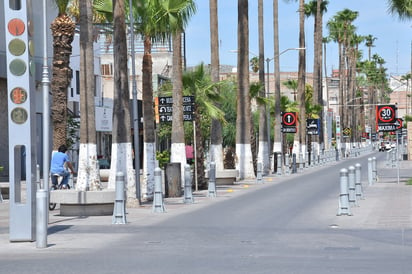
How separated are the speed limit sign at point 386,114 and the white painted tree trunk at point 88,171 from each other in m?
17.1

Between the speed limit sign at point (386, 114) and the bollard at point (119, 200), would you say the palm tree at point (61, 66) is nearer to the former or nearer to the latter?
the speed limit sign at point (386, 114)

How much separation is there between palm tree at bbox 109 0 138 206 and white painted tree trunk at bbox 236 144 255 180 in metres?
20.7

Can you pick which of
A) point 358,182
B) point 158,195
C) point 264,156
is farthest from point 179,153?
point 264,156

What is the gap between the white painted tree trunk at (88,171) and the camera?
2820 centimetres

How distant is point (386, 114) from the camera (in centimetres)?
4228

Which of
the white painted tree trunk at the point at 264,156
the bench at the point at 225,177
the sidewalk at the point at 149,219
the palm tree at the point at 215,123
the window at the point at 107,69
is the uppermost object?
the window at the point at 107,69

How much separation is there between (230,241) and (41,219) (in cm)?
344

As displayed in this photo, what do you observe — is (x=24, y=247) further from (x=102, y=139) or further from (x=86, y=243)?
(x=102, y=139)

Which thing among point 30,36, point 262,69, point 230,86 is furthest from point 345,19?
point 30,36

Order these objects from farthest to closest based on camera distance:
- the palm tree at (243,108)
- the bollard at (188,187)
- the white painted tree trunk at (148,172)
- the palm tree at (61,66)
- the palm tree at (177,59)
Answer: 1. the palm tree at (243,108)
2. the palm tree at (61,66)
3. the palm tree at (177,59)
4. the white painted tree trunk at (148,172)
5. the bollard at (188,187)

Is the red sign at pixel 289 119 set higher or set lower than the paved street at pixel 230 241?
higher

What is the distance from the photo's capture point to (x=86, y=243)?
Result: 60.7ft

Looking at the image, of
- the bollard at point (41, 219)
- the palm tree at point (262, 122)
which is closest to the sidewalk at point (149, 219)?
the bollard at point (41, 219)

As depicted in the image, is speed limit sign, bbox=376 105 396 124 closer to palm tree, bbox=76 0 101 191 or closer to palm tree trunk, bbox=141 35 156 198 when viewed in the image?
palm tree trunk, bbox=141 35 156 198
